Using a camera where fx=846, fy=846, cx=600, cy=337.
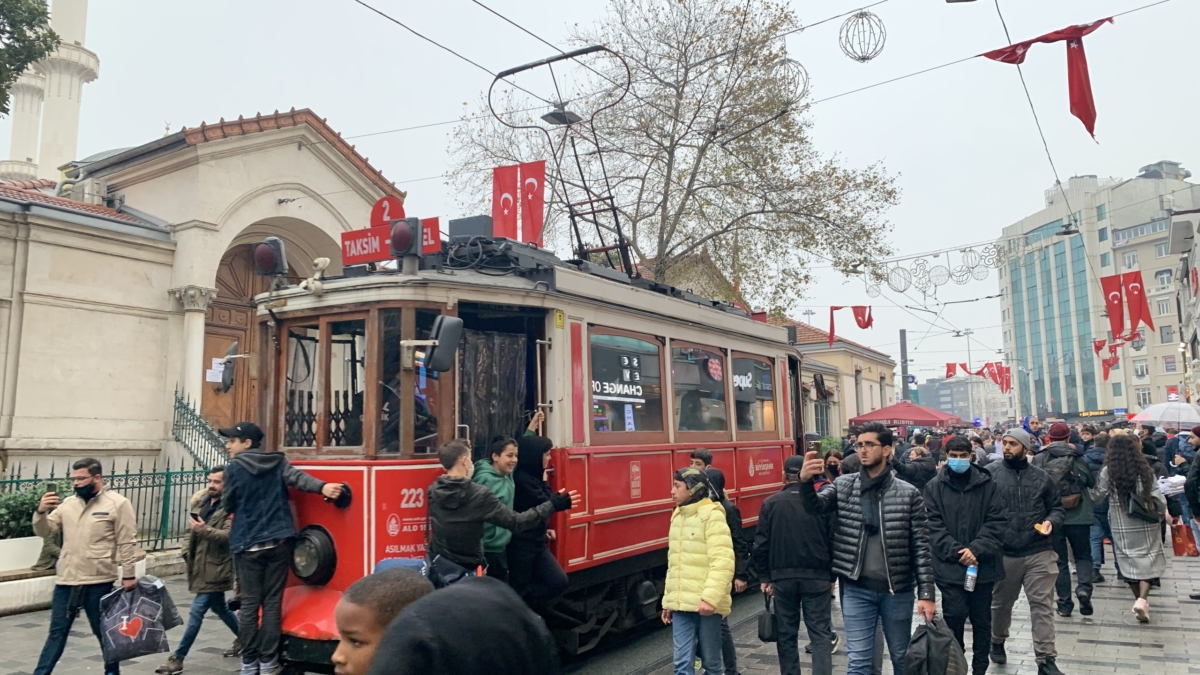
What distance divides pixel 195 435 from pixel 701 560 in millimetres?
10911

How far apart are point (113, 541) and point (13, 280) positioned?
836cm

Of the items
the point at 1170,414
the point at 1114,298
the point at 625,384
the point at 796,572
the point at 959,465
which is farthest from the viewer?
the point at 1114,298

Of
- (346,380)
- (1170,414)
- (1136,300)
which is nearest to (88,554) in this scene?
(346,380)

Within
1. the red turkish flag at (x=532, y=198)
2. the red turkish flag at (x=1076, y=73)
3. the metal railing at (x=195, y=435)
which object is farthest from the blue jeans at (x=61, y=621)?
the red turkish flag at (x=1076, y=73)

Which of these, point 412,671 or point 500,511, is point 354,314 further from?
point 412,671

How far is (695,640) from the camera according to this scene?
17.4 ft

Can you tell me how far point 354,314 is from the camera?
599 cm

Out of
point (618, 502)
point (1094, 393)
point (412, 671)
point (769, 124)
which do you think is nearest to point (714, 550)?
point (618, 502)

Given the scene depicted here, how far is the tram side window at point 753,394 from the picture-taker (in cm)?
915

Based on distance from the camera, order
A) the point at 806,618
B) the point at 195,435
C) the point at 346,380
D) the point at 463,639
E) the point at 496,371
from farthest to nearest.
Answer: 1. the point at 195,435
2. the point at 496,371
3. the point at 346,380
4. the point at 806,618
5. the point at 463,639

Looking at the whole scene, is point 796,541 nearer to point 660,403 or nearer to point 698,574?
point 698,574

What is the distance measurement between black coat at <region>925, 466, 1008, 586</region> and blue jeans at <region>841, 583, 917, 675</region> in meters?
0.80

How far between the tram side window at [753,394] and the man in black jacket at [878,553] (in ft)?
13.0

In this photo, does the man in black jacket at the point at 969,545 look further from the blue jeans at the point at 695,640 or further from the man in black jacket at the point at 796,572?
the blue jeans at the point at 695,640
